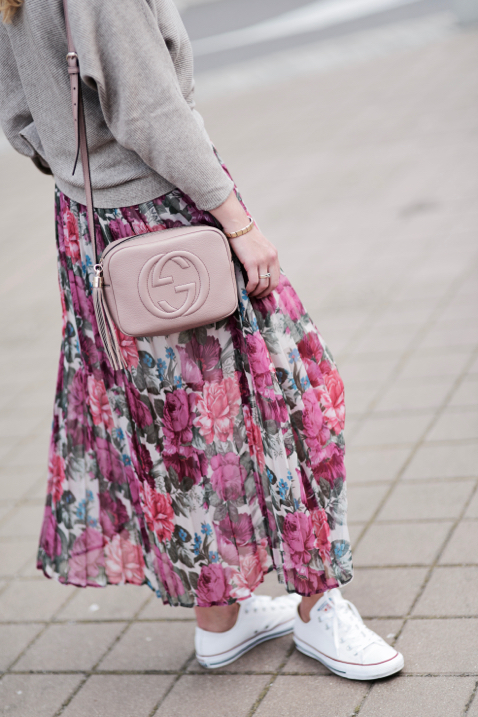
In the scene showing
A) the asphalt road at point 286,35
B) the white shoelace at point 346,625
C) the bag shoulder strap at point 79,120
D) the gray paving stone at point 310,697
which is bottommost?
the asphalt road at point 286,35

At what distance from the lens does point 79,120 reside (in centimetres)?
173

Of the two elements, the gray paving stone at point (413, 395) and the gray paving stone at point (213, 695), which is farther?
the gray paving stone at point (413, 395)

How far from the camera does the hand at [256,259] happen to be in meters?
1.84

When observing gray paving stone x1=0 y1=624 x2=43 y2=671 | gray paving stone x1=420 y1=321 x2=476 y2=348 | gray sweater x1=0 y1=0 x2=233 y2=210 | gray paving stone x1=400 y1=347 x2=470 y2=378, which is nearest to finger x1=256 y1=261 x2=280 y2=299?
gray sweater x1=0 y1=0 x2=233 y2=210

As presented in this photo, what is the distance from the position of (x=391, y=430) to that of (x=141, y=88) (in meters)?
1.94

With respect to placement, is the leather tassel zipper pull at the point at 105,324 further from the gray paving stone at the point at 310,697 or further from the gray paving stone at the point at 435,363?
the gray paving stone at the point at 435,363

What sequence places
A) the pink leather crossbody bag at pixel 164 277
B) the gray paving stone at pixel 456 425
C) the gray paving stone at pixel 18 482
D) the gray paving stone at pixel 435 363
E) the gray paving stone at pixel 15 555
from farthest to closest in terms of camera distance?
the gray paving stone at pixel 435 363 < the gray paving stone at pixel 18 482 < the gray paving stone at pixel 456 425 < the gray paving stone at pixel 15 555 < the pink leather crossbody bag at pixel 164 277

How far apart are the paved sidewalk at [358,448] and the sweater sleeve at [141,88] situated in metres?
1.24

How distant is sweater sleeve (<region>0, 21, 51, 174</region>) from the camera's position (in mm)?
1884

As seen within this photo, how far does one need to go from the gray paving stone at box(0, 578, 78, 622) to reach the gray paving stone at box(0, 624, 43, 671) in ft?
0.14

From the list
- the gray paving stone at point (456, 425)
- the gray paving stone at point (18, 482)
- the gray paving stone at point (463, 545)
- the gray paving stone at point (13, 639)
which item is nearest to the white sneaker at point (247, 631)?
the gray paving stone at point (463, 545)

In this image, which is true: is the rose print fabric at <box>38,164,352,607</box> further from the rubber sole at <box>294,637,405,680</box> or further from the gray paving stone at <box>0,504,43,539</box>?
the gray paving stone at <box>0,504,43,539</box>

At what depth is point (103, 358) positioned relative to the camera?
6.76 ft

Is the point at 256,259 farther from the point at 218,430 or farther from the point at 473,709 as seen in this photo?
the point at 473,709
